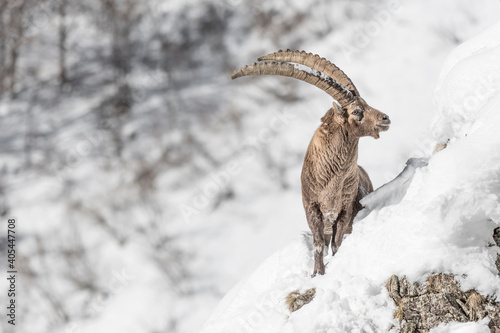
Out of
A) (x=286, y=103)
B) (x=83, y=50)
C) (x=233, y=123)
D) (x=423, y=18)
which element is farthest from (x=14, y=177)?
(x=423, y=18)

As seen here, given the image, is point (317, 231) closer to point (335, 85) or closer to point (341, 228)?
point (341, 228)

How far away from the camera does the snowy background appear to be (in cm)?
1961

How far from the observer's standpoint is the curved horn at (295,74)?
5.70 metres

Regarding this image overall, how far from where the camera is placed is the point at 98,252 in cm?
2078

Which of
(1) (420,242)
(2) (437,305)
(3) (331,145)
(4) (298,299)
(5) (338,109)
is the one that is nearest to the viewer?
(2) (437,305)

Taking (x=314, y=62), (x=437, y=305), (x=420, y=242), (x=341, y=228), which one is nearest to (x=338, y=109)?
(x=314, y=62)

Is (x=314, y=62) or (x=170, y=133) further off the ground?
(x=170, y=133)

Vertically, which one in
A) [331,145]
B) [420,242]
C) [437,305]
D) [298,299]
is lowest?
[437,305]

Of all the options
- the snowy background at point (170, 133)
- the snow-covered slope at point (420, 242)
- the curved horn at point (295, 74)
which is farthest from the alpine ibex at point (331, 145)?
the snowy background at point (170, 133)

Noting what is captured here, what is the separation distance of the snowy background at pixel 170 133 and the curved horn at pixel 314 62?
10.6 meters

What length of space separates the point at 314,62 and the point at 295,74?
1.02 ft

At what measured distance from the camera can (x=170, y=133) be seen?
80.7 ft

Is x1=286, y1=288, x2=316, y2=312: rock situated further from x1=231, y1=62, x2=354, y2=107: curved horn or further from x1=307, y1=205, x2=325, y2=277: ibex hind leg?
x1=231, y1=62, x2=354, y2=107: curved horn

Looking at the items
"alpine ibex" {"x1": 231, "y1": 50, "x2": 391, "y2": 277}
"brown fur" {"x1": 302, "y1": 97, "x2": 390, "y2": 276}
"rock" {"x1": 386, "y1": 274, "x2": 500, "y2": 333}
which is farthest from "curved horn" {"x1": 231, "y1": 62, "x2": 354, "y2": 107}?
Result: "rock" {"x1": 386, "y1": 274, "x2": 500, "y2": 333}
